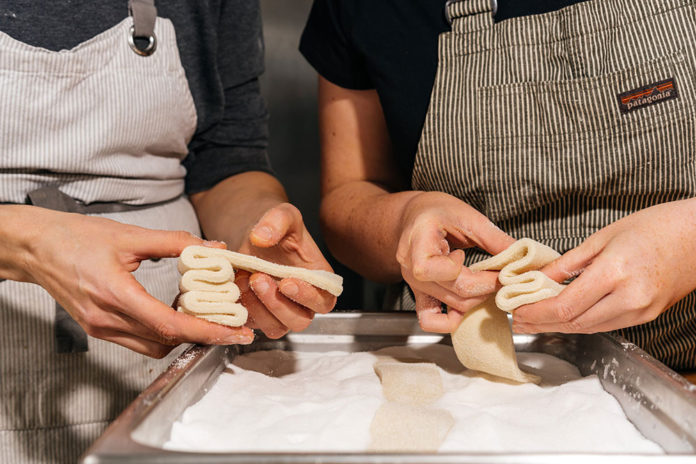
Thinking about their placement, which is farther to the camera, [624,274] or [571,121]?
[571,121]

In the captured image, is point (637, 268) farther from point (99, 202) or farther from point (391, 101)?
point (99, 202)

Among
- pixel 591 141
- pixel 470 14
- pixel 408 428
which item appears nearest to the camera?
pixel 408 428

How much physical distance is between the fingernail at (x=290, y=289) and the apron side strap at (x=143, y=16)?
0.61 m

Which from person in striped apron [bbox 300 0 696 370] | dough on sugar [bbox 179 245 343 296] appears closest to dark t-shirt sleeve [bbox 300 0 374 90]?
person in striped apron [bbox 300 0 696 370]

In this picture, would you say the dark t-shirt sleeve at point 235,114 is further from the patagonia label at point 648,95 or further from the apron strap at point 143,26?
the patagonia label at point 648,95

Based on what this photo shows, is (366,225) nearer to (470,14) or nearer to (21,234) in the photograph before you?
(470,14)

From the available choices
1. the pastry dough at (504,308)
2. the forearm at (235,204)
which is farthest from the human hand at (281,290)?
the pastry dough at (504,308)

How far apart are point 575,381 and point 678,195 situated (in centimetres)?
38

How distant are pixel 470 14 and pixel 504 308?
62 cm

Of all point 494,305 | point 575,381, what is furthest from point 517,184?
point 575,381

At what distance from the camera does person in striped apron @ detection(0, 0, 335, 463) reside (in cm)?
85

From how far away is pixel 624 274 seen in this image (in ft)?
2.60

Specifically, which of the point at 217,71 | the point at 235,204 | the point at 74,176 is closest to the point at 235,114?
the point at 217,71

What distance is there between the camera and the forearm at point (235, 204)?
1.19 metres
